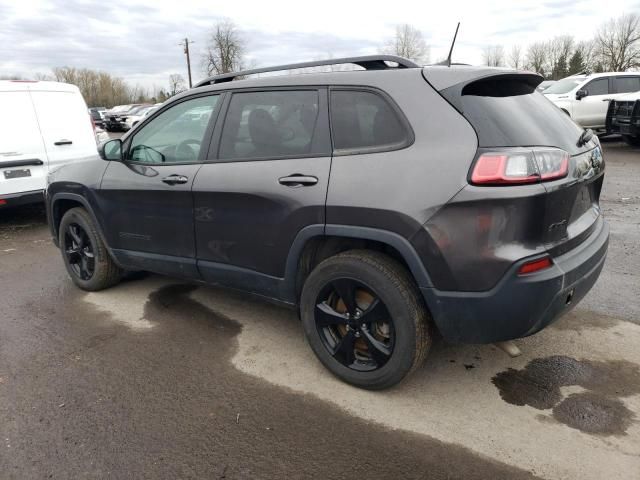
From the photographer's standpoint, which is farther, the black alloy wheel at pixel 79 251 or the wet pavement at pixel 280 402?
the black alloy wheel at pixel 79 251

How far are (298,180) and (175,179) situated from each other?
109 cm

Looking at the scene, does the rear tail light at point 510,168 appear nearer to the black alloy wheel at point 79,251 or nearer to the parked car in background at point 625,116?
the black alloy wheel at point 79,251

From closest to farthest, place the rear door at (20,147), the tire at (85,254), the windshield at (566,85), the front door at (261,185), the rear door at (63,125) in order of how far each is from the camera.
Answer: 1. the front door at (261,185)
2. the tire at (85,254)
3. the rear door at (20,147)
4. the rear door at (63,125)
5. the windshield at (566,85)

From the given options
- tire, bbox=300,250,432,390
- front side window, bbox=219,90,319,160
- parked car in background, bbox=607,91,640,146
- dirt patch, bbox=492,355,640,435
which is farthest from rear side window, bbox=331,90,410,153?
parked car in background, bbox=607,91,640,146

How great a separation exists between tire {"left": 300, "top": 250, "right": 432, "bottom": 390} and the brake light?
540 millimetres

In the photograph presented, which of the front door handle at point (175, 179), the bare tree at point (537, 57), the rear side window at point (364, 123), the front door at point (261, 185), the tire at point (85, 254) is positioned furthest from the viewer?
the bare tree at point (537, 57)

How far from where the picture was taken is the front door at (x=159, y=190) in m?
3.56

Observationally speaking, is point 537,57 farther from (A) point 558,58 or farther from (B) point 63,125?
(B) point 63,125

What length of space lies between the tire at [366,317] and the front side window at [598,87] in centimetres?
1424

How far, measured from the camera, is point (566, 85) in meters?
14.8

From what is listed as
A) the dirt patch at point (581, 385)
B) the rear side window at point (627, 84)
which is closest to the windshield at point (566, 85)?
the rear side window at point (627, 84)

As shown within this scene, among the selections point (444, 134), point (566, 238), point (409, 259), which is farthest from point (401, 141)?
point (566, 238)

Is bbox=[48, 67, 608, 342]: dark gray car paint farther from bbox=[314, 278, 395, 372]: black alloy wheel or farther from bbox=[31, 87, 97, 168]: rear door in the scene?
bbox=[31, 87, 97, 168]: rear door

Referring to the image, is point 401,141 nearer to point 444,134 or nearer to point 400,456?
point 444,134
